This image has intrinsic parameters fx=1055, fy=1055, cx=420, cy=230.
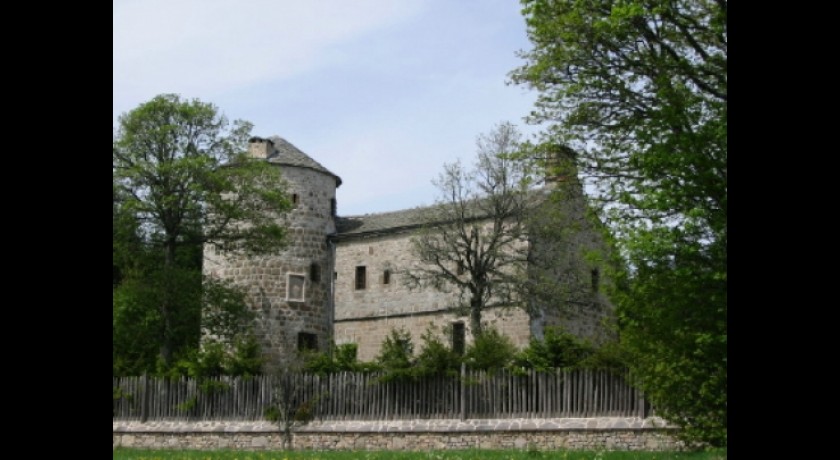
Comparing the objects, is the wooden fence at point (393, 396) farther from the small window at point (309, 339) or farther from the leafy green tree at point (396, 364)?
the small window at point (309, 339)

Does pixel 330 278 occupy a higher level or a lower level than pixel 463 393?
higher

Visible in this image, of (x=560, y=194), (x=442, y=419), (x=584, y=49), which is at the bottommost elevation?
(x=442, y=419)

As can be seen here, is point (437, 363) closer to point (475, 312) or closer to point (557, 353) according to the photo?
point (557, 353)

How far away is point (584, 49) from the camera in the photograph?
64.2 ft

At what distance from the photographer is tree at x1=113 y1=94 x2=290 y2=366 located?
37.7m

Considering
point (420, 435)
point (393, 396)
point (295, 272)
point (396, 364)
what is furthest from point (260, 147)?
point (420, 435)

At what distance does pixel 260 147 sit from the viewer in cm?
4509

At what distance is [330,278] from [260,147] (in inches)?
251

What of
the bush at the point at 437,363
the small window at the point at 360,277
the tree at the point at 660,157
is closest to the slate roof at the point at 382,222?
the small window at the point at 360,277

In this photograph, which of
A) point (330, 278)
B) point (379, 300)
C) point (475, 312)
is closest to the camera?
point (475, 312)
